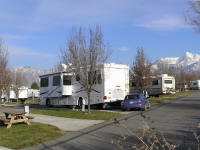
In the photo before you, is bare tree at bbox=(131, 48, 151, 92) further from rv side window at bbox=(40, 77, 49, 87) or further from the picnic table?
the picnic table

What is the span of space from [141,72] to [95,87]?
9.39 meters

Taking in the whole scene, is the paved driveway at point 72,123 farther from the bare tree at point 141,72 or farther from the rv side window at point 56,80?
the bare tree at point 141,72

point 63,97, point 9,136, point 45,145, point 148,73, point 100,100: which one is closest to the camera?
point 45,145

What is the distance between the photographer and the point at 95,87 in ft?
65.1

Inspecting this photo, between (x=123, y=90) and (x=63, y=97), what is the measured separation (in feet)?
17.9

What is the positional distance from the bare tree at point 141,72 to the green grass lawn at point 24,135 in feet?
58.3

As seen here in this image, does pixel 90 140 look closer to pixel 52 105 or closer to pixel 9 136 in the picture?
pixel 9 136

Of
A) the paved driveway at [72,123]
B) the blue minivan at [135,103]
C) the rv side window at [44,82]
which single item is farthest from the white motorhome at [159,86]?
the paved driveway at [72,123]

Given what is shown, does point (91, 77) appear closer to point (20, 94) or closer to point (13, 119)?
point (13, 119)

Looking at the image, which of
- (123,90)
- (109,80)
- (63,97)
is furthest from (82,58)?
(63,97)

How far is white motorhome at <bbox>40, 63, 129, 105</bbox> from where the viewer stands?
19344 mm

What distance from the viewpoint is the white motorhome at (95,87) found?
1934 centimetres

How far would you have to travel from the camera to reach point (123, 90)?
20562 millimetres

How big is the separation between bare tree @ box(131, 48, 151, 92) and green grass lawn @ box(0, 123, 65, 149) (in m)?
17.8
